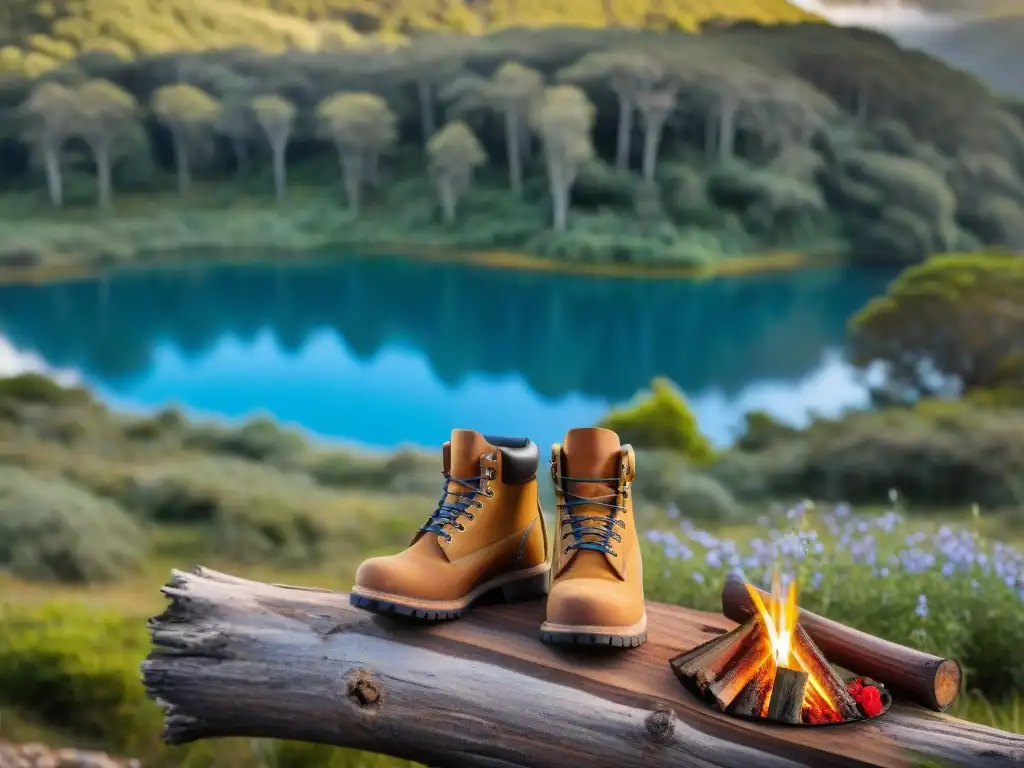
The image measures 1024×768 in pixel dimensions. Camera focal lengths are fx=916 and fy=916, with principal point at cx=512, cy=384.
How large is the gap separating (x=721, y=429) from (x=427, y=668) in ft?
11.7

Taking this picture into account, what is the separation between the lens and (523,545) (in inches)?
62.9

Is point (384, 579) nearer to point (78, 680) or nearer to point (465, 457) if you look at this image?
point (465, 457)

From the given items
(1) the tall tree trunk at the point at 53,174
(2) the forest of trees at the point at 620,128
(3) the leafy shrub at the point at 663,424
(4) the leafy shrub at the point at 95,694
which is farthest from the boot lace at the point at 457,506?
(1) the tall tree trunk at the point at 53,174

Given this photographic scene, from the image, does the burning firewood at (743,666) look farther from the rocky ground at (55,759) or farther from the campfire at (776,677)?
the rocky ground at (55,759)

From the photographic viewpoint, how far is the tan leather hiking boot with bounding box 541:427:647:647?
4.45ft

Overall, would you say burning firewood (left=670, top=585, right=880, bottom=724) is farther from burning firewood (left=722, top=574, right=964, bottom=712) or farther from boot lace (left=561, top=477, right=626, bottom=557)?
boot lace (left=561, top=477, right=626, bottom=557)

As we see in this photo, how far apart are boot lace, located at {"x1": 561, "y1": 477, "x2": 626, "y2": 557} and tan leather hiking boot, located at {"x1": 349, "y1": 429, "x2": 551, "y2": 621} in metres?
0.10

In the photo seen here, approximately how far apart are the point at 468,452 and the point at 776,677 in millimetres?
620

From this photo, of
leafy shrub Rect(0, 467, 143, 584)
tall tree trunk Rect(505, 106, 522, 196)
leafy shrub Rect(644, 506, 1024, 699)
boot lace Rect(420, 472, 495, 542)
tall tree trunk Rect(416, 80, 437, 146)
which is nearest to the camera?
boot lace Rect(420, 472, 495, 542)

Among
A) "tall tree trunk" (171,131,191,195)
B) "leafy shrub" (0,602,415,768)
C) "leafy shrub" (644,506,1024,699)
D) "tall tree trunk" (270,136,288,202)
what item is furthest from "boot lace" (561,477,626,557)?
"tall tree trunk" (171,131,191,195)

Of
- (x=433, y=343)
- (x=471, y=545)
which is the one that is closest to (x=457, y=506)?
(x=471, y=545)

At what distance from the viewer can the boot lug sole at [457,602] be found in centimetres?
140

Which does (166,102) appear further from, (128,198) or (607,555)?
→ (607,555)

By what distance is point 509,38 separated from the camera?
16.8ft
